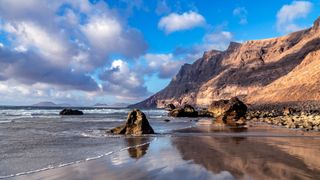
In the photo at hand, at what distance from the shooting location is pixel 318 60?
116 meters

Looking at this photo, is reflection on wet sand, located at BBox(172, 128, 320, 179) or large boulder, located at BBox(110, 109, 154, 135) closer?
reflection on wet sand, located at BBox(172, 128, 320, 179)

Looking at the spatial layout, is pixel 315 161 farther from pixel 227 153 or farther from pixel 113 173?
pixel 113 173

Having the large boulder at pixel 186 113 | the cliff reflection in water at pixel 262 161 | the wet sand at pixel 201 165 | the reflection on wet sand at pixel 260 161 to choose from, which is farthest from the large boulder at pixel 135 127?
the large boulder at pixel 186 113

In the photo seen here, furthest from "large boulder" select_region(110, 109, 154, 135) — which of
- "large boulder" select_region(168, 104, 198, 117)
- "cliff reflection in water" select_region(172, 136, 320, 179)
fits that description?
"large boulder" select_region(168, 104, 198, 117)

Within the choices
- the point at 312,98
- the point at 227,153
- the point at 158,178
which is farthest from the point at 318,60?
the point at 158,178

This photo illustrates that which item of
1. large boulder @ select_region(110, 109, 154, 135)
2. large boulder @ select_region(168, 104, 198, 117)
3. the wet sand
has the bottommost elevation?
the wet sand

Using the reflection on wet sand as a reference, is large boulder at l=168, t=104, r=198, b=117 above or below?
above

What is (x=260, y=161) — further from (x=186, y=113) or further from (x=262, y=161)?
(x=186, y=113)

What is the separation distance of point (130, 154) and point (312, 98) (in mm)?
83643

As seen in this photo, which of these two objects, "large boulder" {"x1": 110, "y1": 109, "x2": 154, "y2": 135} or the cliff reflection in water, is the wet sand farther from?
"large boulder" {"x1": 110, "y1": 109, "x2": 154, "y2": 135}

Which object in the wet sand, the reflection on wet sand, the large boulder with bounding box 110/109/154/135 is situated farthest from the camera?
the large boulder with bounding box 110/109/154/135

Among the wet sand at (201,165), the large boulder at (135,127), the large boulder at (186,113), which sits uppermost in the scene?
the large boulder at (186,113)

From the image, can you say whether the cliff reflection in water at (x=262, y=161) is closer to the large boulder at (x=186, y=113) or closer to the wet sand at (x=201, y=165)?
the wet sand at (x=201, y=165)

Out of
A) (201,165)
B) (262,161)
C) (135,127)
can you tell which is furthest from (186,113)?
(201,165)
